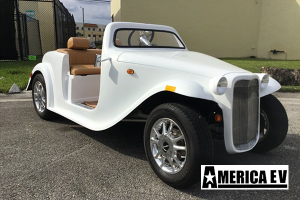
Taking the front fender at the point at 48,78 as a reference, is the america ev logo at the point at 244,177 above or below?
below

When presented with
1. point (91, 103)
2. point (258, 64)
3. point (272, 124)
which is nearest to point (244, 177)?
point (272, 124)

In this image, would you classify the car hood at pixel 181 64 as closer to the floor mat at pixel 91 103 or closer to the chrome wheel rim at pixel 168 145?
the chrome wheel rim at pixel 168 145

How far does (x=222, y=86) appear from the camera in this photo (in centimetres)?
237

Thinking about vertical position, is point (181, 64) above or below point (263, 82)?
above

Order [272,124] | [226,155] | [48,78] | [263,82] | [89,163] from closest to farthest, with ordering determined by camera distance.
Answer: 1. [263,82]
2. [89,163]
3. [272,124]
4. [226,155]
5. [48,78]

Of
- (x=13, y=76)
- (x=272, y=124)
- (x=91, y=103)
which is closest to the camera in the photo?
(x=272, y=124)

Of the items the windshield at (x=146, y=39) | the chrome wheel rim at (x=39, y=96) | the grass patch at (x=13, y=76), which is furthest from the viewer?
the grass patch at (x=13, y=76)

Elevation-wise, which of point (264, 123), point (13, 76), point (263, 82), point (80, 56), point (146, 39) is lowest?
point (13, 76)

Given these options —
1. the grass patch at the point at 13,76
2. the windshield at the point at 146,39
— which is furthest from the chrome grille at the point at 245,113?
the grass patch at the point at 13,76

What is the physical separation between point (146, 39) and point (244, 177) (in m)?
2.22

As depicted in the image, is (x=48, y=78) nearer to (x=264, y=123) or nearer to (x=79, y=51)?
(x=79, y=51)

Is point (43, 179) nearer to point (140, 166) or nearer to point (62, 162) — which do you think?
point (62, 162)

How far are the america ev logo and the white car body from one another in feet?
0.93

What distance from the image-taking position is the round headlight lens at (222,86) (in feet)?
7.69
